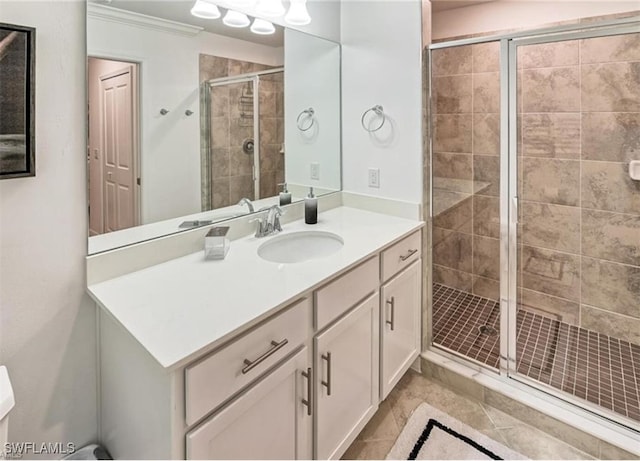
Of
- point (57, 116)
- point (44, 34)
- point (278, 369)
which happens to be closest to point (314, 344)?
point (278, 369)

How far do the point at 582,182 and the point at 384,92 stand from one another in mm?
1305

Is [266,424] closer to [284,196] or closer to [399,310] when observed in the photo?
[399,310]

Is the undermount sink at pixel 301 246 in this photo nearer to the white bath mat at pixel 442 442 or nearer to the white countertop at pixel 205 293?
the white countertop at pixel 205 293

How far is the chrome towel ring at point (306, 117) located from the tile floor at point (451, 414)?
1507 mm

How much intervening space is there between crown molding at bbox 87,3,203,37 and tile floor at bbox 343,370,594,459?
185 centimetres

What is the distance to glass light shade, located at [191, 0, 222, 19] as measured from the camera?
5.04 feet

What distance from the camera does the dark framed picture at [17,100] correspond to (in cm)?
103

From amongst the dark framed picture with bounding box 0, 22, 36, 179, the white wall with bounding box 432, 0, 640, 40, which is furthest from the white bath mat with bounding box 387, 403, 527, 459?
the white wall with bounding box 432, 0, 640, 40

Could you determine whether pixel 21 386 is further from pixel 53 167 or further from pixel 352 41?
pixel 352 41

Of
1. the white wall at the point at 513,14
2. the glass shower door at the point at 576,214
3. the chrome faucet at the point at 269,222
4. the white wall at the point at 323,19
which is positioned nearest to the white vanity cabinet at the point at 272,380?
the chrome faucet at the point at 269,222

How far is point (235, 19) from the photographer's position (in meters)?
1.70

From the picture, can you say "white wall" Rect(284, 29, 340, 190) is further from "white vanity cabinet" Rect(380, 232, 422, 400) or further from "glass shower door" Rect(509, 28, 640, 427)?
"glass shower door" Rect(509, 28, 640, 427)

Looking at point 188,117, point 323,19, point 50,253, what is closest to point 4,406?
point 50,253

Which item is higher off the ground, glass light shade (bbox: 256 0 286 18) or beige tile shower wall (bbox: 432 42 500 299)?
glass light shade (bbox: 256 0 286 18)
